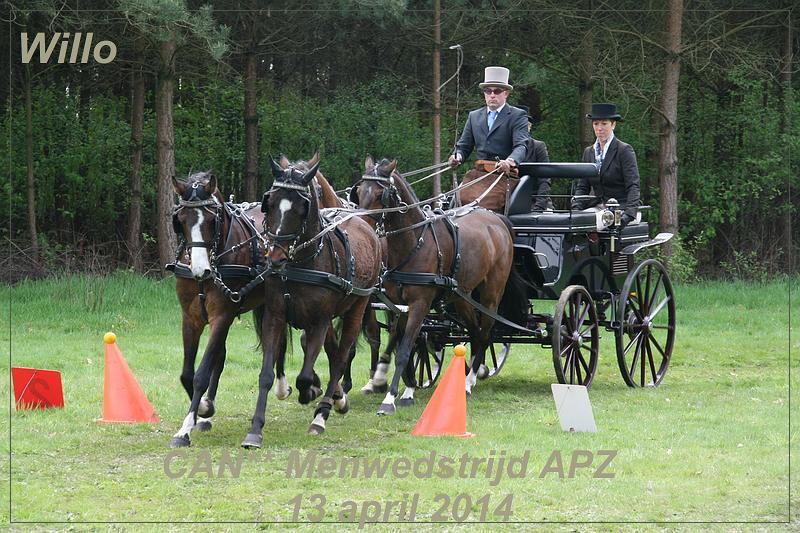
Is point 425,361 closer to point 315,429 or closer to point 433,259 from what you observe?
point 433,259

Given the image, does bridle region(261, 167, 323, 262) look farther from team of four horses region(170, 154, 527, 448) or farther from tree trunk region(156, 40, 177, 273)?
tree trunk region(156, 40, 177, 273)

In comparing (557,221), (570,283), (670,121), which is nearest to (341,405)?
(557,221)

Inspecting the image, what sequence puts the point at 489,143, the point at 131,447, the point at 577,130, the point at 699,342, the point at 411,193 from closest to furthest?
the point at 131,447
the point at 411,193
the point at 489,143
the point at 699,342
the point at 577,130

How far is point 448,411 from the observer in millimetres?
7664

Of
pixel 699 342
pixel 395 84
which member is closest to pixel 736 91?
pixel 395 84

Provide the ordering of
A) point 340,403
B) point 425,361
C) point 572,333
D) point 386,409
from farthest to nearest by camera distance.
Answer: point 425,361
point 572,333
point 386,409
point 340,403

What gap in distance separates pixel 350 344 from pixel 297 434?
80cm

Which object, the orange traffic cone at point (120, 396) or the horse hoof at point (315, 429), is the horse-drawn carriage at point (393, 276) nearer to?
the horse hoof at point (315, 429)

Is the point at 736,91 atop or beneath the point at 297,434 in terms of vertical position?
atop

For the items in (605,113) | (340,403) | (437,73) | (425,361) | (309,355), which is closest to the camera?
(309,355)

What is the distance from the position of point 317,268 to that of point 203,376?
3.32ft

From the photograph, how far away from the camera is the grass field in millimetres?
5793

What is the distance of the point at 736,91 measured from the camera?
21.3 m

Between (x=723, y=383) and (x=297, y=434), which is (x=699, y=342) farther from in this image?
(x=297, y=434)
